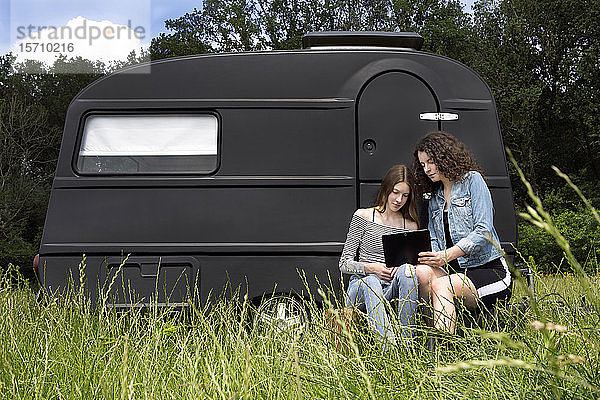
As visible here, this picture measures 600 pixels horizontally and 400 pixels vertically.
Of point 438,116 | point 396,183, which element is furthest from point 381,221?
point 438,116

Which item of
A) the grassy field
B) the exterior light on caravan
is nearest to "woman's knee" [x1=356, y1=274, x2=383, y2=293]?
the grassy field

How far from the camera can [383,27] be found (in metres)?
22.3

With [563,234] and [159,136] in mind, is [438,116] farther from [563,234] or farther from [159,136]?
[563,234]

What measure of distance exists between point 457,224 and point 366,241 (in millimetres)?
634

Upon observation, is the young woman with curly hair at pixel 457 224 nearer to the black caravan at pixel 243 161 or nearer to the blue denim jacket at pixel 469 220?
the blue denim jacket at pixel 469 220

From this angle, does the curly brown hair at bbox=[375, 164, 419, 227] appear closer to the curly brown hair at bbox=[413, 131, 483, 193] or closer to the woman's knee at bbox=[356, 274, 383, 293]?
the curly brown hair at bbox=[413, 131, 483, 193]

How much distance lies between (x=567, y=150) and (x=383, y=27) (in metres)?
7.24

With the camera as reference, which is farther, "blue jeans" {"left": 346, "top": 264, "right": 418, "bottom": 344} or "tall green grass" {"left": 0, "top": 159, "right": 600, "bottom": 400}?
"blue jeans" {"left": 346, "top": 264, "right": 418, "bottom": 344}

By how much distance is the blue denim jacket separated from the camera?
13.7ft

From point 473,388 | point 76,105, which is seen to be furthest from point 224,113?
point 473,388

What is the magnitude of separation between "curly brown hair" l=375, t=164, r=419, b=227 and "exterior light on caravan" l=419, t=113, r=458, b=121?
549 millimetres

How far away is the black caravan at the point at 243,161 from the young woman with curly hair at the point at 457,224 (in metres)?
0.49

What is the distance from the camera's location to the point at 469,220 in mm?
4348

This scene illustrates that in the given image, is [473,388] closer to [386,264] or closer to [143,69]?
[386,264]
